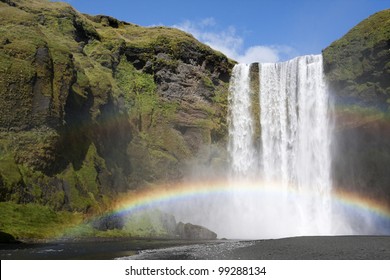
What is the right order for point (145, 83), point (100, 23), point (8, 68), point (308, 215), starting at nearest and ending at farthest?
point (8, 68)
point (308, 215)
point (145, 83)
point (100, 23)

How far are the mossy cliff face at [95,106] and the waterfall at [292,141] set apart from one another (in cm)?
473

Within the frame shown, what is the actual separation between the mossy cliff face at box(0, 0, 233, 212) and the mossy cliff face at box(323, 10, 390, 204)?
2044cm

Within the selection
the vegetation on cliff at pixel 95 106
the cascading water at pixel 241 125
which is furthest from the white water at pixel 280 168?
the vegetation on cliff at pixel 95 106

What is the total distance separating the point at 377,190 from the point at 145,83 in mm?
41527

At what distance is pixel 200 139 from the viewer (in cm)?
7175

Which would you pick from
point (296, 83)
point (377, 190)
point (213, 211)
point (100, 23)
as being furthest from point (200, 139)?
point (100, 23)

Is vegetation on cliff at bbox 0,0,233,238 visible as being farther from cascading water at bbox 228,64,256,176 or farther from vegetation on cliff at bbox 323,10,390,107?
vegetation on cliff at bbox 323,10,390,107

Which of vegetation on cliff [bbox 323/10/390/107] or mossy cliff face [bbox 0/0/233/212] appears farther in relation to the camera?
vegetation on cliff [bbox 323/10/390/107]

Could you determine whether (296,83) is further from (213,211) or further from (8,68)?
(8,68)

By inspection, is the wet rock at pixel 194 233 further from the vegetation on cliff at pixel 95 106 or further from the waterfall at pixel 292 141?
the waterfall at pixel 292 141

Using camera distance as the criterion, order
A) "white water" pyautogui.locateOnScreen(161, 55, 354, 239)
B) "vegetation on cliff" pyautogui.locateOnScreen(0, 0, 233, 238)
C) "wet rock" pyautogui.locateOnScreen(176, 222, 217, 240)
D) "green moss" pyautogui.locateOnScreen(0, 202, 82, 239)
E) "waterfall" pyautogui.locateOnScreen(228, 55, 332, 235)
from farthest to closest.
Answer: "waterfall" pyautogui.locateOnScreen(228, 55, 332, 235) < "white water" pyautogui.locateOnScreen(161, 55, 354, 239) < "wet rock" pyautogui.locateOnScreen(176, 222, 217, 240) < "vegetation on cliff" pyautogui.locateOnScreen(0, 0, 233, 238) < "green moss" pyautogui.locateOnScreen(0, 202, 82, 239)

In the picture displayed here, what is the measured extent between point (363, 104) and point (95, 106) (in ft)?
122

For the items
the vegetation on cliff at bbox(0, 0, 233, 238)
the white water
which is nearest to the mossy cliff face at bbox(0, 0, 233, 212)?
the vegetation on cliff at bbox(0, 0, 233, 238)

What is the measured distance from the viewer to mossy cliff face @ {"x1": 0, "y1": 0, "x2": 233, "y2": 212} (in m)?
49.6
